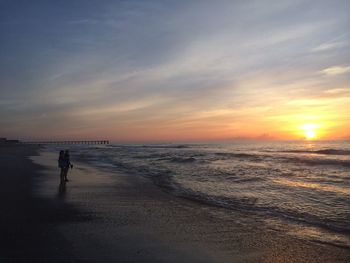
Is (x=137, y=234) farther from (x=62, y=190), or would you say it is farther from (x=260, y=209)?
(x=62, y=190)

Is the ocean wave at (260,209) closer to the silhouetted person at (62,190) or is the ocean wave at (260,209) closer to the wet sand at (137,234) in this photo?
the wet sand at (137,234)

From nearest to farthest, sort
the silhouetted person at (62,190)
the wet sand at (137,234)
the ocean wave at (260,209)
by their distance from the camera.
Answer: the wet sand at (137,234) → the ocean wave at (260,209) → the silhouetted person at (62,190)

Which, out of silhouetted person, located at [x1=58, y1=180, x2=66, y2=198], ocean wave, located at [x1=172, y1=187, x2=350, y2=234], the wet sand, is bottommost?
ocean wave, located at [x1=172, y1=187, x2=350, y2=234]

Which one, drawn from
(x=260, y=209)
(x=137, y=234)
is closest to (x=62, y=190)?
(x=137, y=234)

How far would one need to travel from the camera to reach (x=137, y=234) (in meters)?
8.60

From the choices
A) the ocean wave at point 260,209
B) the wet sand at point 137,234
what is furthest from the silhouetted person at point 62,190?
the ocean wave at point 260,209

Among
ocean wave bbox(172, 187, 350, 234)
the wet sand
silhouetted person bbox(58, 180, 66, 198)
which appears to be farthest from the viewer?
silhouetted person bbox(58, 180, 66, 198)

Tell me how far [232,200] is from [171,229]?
18.3 ft

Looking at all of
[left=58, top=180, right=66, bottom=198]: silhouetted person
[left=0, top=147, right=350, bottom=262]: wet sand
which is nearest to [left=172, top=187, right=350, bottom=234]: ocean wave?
[left=0, top=147, right=350, bottom=262]: wet sand

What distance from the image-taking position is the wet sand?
7.00 metres

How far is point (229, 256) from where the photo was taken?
7113 millimetres

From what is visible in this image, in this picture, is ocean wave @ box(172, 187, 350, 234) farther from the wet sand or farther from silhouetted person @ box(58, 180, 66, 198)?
silhouetted person @ box(58, 180, 66, 198)

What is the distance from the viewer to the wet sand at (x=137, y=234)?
23.0ft

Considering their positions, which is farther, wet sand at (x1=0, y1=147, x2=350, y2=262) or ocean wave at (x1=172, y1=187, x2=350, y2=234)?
ocean wave at (x1=172, y1=187, x2=350, y2=234)
